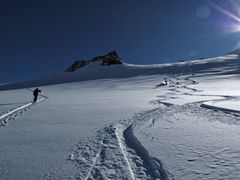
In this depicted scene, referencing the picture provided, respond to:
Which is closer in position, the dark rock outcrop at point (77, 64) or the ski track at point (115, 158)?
the ski track at point (115, 158)

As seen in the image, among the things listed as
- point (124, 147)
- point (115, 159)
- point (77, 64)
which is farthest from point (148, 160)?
point (77, 64)

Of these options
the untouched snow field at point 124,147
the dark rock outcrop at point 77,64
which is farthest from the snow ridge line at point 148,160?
the dark rock outcrop at point 77,64

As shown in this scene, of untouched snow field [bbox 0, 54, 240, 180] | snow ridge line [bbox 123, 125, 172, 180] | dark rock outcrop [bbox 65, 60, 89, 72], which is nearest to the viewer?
snow ridge line [bbox 123, 125, 172, 180]

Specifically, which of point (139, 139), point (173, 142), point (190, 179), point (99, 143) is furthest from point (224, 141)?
point (99, 143)

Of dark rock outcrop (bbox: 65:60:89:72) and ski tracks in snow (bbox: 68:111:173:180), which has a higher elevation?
dark rock outcrop (bbox: 65:60:89:72)

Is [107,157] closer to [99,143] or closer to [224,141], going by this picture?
[99,143]

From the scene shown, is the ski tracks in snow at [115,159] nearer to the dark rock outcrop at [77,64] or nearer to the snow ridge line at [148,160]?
the snow ridge line at [148,160]

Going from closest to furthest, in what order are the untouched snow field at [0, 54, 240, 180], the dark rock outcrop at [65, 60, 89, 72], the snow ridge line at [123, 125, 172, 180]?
the snow ridge line at [123, 125, 172, 180] → the untouched snow field at [0, 54, 240, 180] → the dark rock outcrop at [65, 60, 89, 72]

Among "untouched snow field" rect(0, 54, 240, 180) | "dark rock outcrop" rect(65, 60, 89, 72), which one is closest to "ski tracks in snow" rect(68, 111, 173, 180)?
"untouched snow field" rect(0, 54, 240, 180)

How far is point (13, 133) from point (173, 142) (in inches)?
187

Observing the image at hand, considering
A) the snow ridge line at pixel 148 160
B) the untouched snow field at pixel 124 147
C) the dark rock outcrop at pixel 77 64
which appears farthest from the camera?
the dark rock outcrop at pixel 77 64

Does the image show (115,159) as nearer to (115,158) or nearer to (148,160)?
(115,158)

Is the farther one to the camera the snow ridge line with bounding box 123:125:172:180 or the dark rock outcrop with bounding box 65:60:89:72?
the dark rock outcrop with bounding box 65:60:89:72

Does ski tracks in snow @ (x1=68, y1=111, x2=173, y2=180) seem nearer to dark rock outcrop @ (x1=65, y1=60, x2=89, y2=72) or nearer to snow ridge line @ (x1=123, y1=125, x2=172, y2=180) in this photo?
snow ridge line @ (x1=123, y1=125, x2=172, y2=180)
